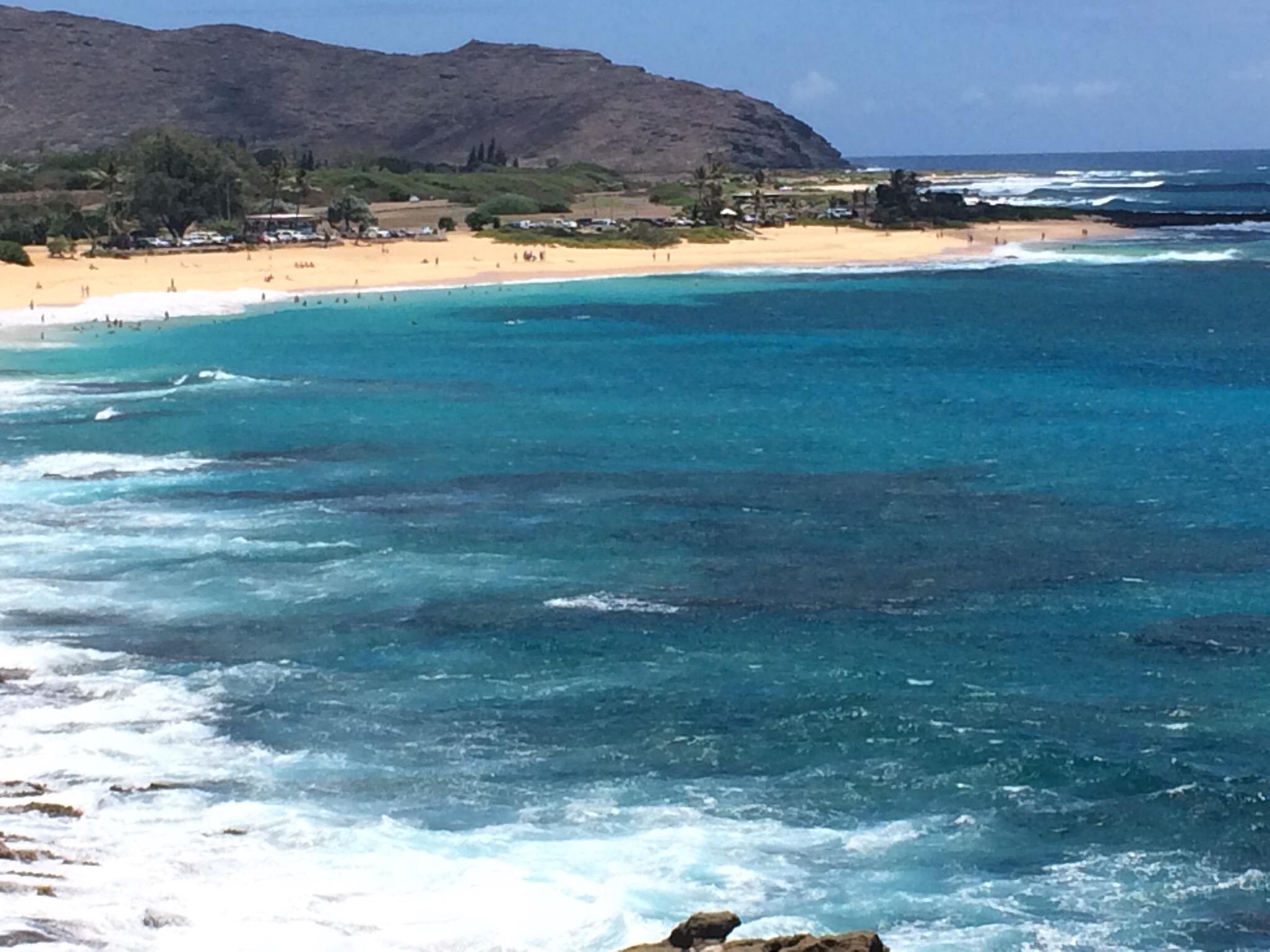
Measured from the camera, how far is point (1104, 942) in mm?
16016

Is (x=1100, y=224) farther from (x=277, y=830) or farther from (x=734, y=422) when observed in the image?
(x=277, y=830)

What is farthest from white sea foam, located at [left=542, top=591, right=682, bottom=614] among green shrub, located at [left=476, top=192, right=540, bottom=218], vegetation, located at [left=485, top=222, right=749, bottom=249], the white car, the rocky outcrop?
green shrub, located at [left=476, top=192, right=540, bottom=218]

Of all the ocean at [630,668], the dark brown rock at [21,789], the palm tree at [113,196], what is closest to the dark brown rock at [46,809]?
the ocean at [630,668]

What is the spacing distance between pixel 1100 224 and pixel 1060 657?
370ft

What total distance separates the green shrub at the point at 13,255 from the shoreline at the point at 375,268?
0.67 meters

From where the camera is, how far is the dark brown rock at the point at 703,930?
44.9 feet

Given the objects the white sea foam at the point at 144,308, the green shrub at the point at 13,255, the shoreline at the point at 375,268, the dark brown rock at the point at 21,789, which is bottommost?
the dark brown rock at the point at 21,789

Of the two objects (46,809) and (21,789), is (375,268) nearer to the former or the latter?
(21,789)

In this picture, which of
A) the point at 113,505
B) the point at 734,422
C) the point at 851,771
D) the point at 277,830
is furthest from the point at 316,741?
the point at 734,422

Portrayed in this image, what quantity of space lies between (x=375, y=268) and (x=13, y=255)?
693 inches

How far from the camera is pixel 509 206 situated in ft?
421

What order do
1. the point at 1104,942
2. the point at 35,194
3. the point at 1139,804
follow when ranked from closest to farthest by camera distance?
the point at 1104,942, the point at 1139,804, the point at 35,194

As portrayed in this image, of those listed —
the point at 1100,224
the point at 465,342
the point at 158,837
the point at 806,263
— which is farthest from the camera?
the point at 1100,224

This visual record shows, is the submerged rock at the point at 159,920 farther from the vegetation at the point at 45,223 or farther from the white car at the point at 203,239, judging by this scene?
the white car at the point at 203,239
